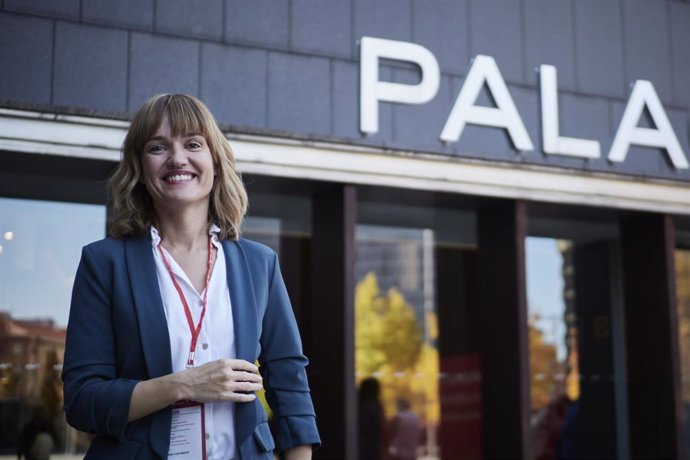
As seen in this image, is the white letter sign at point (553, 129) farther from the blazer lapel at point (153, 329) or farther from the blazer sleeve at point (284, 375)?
the blazer lapel at point (153, 329)

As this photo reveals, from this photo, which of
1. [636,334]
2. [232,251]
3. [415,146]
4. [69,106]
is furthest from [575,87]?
[232,251]

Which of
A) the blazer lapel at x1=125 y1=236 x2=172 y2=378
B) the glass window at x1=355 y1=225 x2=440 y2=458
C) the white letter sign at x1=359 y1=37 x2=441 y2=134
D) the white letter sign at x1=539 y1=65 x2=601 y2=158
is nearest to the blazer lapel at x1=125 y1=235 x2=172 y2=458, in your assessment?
the blazer lapel at x1=125 y1=236 x2=172 y2=378

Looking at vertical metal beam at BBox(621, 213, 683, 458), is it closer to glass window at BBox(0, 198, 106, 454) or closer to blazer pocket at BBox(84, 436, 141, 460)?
glass window at BBox(0, 198, 106, 454)

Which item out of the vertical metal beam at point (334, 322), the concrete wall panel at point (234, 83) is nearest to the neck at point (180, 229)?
the concrete wall panel at point (234, 83)

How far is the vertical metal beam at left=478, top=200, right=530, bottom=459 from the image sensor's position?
6.95m

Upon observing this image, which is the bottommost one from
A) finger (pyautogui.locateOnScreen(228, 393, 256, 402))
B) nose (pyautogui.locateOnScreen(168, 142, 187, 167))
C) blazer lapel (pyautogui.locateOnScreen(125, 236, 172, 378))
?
finger (pyautogui.locateOnScreen(228, 393, 256, 402))

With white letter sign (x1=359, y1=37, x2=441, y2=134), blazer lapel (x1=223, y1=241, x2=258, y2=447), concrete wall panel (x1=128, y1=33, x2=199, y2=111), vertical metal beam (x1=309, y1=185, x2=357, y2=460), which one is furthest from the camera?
white letter sign (x1=359, y1=37, x2=441, y2=134)

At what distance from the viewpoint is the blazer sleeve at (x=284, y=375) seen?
2.17 m

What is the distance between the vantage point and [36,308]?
21.8ft

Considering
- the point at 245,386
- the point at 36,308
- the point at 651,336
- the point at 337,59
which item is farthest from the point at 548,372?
the point at 245,386

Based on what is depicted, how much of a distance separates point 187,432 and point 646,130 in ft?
20.3

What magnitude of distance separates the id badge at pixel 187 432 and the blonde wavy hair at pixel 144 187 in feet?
1.33

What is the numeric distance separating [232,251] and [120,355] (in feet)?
1.14

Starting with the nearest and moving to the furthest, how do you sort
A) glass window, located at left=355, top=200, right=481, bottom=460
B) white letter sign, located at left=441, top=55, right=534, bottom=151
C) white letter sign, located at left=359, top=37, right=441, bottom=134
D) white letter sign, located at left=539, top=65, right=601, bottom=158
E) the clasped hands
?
the clasped hands → white letter sign, located at left=359, top=37, right=441, bottom=134 → white letter sign, located at left=441, top=55, right=534, bottom=151 → white letter sign, located at left=539, top=65, right=601, bottom=158 → glass window, located at left=355, top=200, right=481, bottom=460
